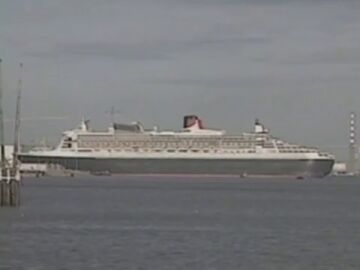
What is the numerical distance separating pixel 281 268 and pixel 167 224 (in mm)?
24800

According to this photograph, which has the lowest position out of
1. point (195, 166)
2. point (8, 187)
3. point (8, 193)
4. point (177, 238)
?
point (177, 238)

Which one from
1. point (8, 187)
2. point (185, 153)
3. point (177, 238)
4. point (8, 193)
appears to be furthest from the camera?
point (185, 153)

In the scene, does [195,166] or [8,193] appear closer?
[8,193]

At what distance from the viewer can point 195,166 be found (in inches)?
7392

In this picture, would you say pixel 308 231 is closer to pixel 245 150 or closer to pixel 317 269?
pixel 317 269

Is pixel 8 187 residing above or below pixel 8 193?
above

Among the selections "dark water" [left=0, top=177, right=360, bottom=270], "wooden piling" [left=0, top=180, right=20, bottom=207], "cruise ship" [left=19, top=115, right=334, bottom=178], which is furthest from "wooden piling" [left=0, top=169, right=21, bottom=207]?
"cruise ship" [left=19, top=115, right=334, bottom=178]

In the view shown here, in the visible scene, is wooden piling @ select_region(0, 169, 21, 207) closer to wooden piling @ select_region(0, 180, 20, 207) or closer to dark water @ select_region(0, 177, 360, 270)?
wooden piling @ select_region(0, 180, 20, 207)

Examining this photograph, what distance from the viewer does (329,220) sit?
7206 centimetres

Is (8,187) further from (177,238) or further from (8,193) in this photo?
(177,238)

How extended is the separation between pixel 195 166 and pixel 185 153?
8.99ft

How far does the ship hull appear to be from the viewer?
614 ft

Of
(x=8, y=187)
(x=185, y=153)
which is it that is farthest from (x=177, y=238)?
(x=185, y=153)

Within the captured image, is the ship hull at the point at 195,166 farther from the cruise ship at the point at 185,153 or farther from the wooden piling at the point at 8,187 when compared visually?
the wooden piling at the point at 8,187
